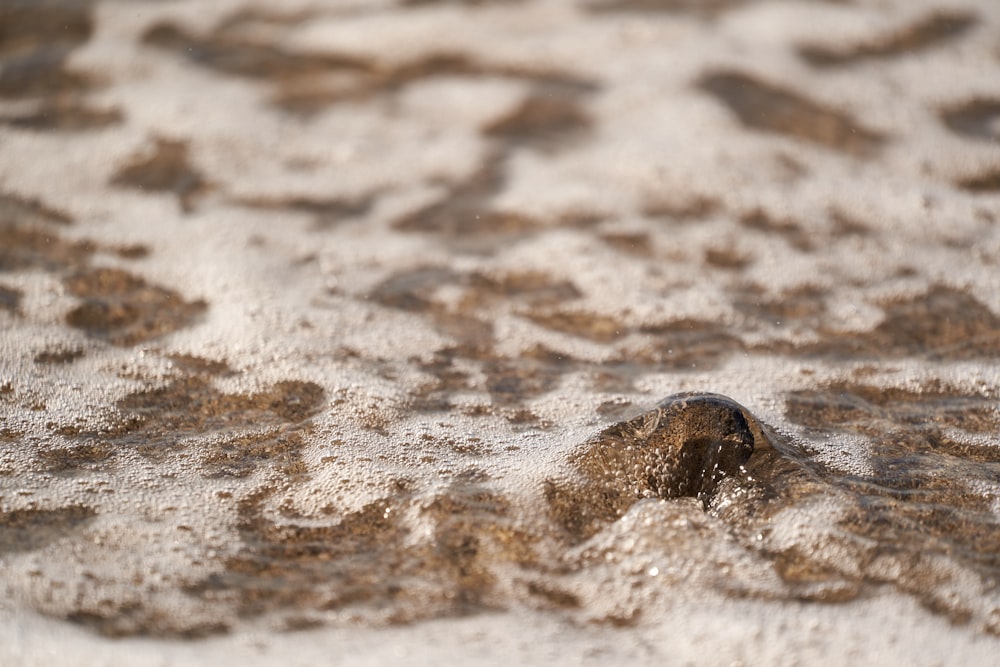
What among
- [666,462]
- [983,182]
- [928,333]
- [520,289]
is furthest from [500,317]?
[983,182]

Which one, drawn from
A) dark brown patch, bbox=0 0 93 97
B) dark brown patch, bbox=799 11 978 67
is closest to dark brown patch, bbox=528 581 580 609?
dark brown patch, bbox=799 11 978 67

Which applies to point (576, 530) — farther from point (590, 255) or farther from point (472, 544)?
point (590, 255)

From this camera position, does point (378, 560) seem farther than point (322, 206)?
No

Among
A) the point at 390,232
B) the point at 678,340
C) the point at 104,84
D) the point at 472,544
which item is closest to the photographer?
the point at 472,544

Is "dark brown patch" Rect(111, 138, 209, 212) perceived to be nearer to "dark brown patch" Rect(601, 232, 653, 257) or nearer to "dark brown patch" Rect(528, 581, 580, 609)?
"dark brown patch" Rect(601, 232, 653, 257)

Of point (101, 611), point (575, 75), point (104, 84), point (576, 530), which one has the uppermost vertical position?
point (575, 75)

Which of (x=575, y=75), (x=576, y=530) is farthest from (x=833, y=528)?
(x=575, y=75)

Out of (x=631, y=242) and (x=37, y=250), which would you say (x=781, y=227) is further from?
(x=37, y=250)
